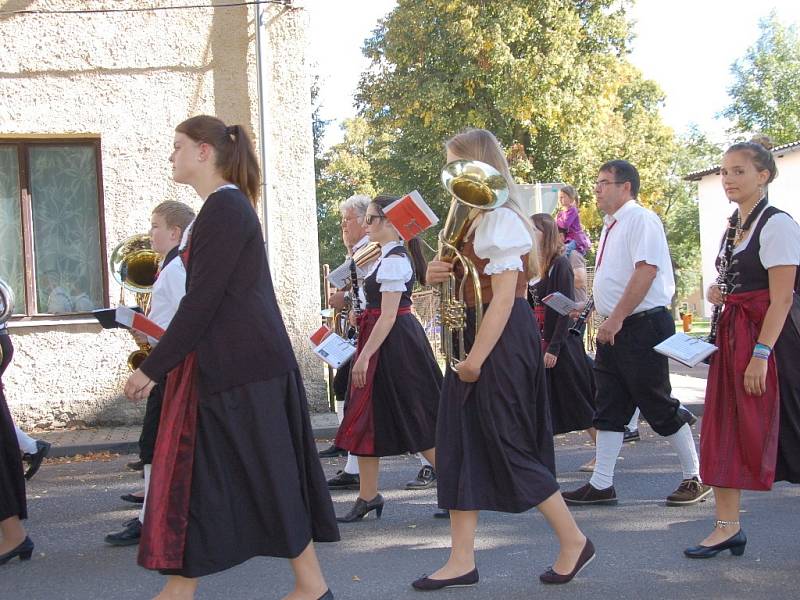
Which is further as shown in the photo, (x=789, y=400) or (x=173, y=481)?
(x=789, y=400)

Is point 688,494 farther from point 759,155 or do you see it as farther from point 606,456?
point 759,155

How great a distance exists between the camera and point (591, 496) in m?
5.89

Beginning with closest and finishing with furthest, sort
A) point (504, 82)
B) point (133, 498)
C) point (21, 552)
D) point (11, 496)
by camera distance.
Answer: point (11, 496) → point (21, 552) → point (133, 498) → point (504, 82)

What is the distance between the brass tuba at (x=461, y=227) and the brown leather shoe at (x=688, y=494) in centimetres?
223

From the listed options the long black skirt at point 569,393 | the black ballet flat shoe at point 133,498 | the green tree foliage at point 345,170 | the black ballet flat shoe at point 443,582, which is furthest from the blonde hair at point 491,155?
the green tree foliage at point 345,170

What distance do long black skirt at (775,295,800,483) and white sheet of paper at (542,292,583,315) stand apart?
2228 mm

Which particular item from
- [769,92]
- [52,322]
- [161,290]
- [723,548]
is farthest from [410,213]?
[769,92]

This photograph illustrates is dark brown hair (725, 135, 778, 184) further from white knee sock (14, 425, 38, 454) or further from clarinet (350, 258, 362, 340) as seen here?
white knee sock (14, 425, 38, 454)

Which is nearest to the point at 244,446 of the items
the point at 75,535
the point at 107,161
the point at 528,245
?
the point at 528,245

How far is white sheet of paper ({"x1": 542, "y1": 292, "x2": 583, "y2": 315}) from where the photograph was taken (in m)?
6.71

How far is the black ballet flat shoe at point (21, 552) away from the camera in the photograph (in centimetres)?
491

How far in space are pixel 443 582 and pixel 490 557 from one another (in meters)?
0.65

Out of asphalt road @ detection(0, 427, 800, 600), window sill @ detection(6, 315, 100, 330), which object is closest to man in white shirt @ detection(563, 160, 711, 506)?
asphalt road @ detection(0, 427, 800, 600)

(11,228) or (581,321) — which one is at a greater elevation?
(11,228)
